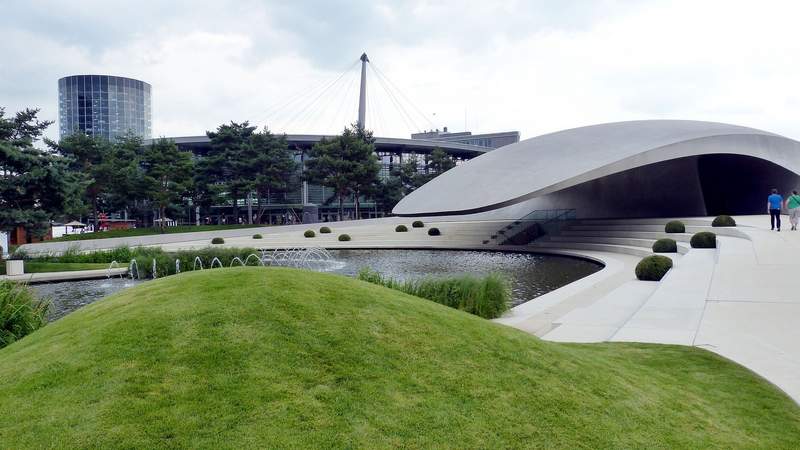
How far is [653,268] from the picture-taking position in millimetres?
12617

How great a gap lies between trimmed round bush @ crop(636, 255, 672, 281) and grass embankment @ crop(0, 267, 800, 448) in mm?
8770

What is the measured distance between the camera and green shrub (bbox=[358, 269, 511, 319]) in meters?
9.55

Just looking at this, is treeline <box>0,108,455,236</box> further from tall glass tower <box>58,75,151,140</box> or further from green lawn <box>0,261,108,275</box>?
tall glass tower <box>58,75,151,140</box>

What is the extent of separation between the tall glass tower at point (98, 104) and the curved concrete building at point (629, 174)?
5126 inches

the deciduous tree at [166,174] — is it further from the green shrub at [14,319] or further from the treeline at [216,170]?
the green shrub at [14,319]

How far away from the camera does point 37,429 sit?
99.0 inches

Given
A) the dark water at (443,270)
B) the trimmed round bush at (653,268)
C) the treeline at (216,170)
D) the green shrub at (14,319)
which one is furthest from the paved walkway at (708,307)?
the treeline at (216,170)

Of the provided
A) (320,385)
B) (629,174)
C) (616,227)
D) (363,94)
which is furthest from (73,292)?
(363,94)

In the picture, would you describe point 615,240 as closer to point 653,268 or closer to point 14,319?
point 653,268

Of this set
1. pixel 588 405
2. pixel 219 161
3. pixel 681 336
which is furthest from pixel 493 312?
pixel 219 161

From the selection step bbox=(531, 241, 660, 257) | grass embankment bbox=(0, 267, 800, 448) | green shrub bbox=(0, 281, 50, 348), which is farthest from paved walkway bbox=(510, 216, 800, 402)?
green shrub bbox=(0, 281, 50, 348)

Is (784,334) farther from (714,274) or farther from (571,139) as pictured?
(571,139)

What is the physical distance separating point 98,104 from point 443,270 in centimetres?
15562

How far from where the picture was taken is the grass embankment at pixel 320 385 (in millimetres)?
2617
